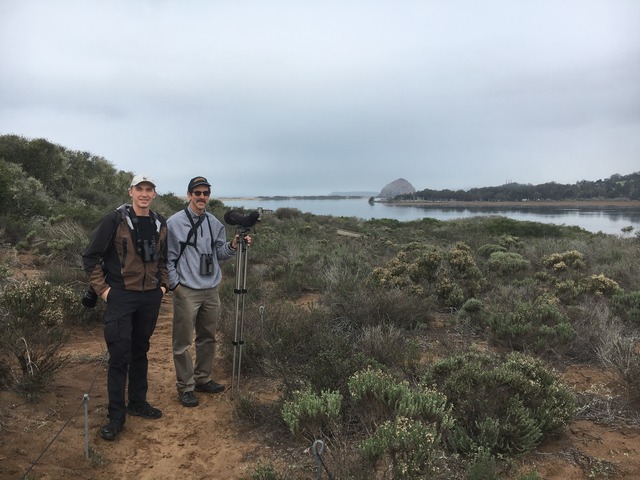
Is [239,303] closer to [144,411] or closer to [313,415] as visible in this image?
[144,411]

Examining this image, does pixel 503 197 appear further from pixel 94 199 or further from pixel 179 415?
pixel 179 415

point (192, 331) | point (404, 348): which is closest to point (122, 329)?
point (192, 331)

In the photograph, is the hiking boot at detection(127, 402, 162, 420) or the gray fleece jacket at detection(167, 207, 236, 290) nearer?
the hiking boot at detection(127, 402, 162, 420)

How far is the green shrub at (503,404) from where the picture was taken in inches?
117

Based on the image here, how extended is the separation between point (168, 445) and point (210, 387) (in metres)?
0.92

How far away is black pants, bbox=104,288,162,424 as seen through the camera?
3287 millimetres

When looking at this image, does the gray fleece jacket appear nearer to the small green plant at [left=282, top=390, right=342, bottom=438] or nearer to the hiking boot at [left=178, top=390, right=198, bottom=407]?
the hiking boot at [left=178, top=390, right=198, bottom=407]

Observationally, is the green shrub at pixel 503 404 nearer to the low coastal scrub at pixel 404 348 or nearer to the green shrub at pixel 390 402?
the low coastal scrub at pixel 404 348

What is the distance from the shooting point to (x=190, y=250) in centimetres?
385

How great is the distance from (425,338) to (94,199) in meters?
19.2

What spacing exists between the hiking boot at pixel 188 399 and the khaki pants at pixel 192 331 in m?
0.04

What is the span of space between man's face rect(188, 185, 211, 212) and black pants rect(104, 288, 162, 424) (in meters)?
0.85

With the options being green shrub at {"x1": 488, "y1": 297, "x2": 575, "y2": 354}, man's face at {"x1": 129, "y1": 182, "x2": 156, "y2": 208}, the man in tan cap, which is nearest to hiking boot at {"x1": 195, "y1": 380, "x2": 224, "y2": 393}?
the man in tan cap

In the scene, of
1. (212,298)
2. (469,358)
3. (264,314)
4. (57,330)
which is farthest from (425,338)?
(57,330)
